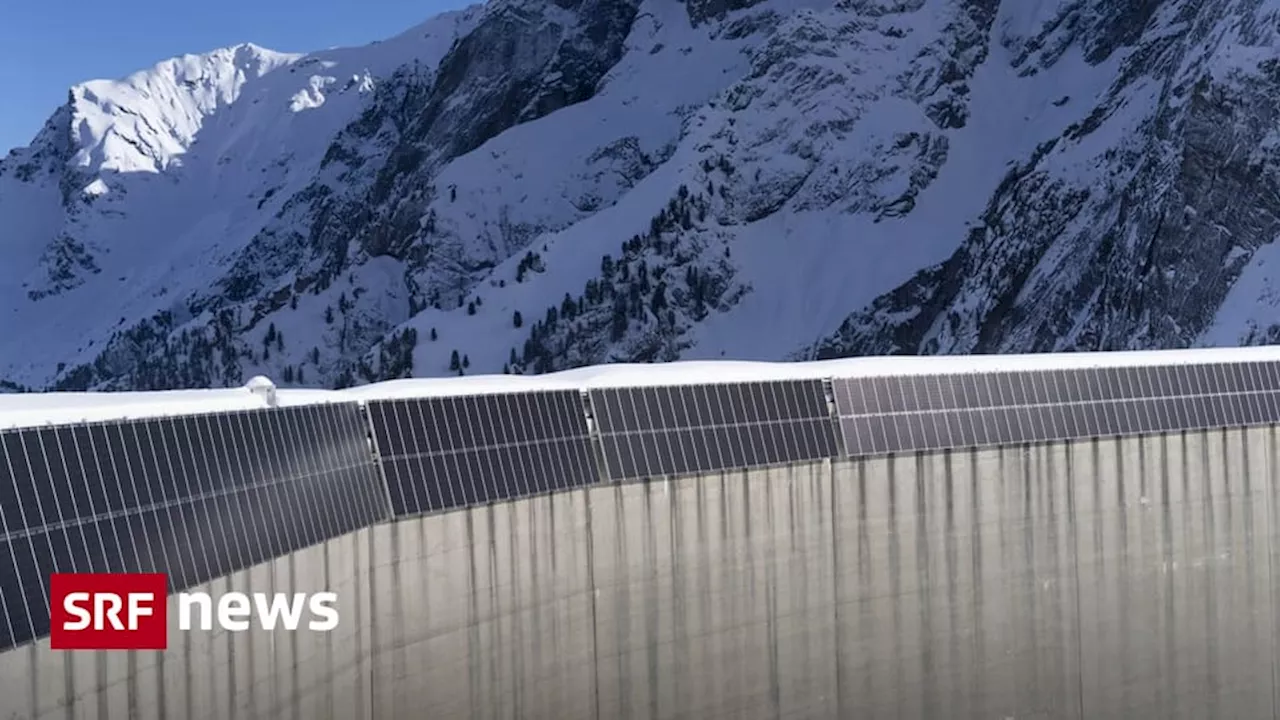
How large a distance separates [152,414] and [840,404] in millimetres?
21611

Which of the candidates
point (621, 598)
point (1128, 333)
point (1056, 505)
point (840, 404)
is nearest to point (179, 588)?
point (621, 598)

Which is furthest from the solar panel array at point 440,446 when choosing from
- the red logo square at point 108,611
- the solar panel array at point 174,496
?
the red logo square at point 108,611

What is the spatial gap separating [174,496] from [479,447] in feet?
36.2

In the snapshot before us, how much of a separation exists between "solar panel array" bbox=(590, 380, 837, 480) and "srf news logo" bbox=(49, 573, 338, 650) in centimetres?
1268

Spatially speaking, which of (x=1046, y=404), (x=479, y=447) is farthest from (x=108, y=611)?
(x=1046, y=404)

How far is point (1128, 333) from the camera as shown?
7367 inches

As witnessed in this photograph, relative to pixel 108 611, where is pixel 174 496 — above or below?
above

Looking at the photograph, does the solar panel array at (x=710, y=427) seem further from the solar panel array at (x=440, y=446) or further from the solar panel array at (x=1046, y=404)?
the solar panel array at (x=1046, y=404)

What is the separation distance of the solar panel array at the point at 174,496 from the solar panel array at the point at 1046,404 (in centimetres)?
1594

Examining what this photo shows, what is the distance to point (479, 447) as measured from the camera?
3606cm

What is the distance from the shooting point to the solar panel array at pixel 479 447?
34.2 metres

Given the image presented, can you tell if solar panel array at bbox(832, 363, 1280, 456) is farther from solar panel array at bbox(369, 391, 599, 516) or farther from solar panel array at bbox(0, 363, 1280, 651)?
solar panel array at bbox(369, 391, 599, 516)

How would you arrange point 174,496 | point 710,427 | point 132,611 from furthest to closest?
1. point 710,427
2. point 174,496
3. point 132,611

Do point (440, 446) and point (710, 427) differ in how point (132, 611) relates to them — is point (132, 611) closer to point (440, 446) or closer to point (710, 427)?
point (440, 446)
